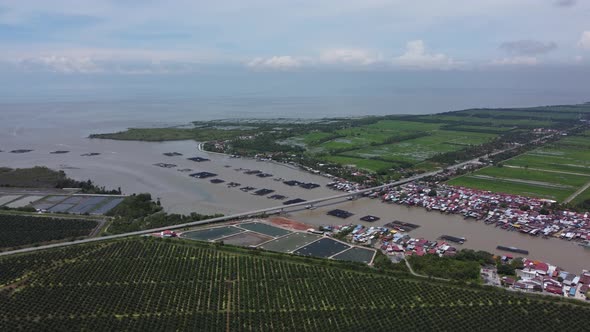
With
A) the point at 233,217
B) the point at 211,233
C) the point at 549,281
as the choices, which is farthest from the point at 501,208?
the point at 211,233

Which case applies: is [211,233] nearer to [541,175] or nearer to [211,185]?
[211,185]

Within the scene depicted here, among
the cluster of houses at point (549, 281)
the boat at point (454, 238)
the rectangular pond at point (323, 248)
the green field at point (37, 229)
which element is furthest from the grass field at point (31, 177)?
the cluster of houses at point (549, 281)

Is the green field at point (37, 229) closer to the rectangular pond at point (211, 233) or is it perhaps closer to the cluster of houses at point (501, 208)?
the rectangular pond at point (211, 233)

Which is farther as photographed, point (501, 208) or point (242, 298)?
point (501, 208)

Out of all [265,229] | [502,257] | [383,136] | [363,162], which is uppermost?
[383,136]

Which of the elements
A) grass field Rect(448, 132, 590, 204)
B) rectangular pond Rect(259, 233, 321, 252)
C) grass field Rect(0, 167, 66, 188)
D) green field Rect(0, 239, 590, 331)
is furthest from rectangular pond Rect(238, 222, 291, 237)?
grass field Rect(0, 167, 66, 188)

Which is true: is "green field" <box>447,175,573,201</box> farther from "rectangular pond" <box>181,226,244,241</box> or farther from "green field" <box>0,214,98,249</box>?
"green field" <box>0,214,98,249</box>

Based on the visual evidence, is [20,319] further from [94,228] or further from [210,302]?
[94,228]

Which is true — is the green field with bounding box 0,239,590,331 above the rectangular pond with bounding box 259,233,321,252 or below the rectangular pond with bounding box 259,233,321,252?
below
